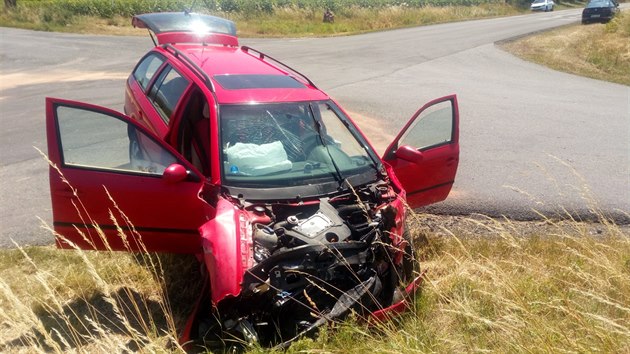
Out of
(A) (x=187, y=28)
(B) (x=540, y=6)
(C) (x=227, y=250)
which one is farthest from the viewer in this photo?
(B) (x=540, y=6)

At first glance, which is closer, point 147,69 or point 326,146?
point 326,146

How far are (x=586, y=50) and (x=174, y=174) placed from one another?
2152 centimetres

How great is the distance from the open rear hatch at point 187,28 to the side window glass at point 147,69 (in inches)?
11.7

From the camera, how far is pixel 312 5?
36969 mm

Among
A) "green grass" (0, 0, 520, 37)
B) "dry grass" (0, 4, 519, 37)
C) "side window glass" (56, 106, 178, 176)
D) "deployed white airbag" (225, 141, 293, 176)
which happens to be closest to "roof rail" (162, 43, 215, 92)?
"deployed white airbag" (225, 141, 293, 176)

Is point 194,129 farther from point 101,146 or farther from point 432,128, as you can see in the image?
point 432,128

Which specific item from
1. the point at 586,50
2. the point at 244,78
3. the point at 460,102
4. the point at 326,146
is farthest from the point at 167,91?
the point at 586,50

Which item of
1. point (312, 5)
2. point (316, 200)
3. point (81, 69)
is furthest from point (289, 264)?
point (312, 5)

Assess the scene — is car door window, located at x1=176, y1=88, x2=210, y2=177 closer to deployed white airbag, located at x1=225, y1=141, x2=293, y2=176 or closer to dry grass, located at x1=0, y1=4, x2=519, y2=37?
deployed white airbag, located at x1=225, y1=141, x2=293, y2=176

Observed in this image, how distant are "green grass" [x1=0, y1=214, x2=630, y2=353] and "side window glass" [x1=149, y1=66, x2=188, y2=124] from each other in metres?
1.52

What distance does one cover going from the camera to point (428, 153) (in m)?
5.29

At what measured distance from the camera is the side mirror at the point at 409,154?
199 inches

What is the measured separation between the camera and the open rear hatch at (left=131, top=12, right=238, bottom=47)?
7.17 m

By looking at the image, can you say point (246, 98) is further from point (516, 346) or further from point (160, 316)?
point (516, 346)
